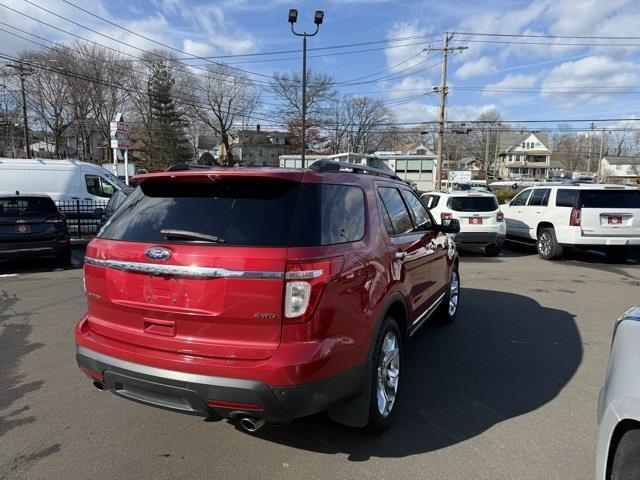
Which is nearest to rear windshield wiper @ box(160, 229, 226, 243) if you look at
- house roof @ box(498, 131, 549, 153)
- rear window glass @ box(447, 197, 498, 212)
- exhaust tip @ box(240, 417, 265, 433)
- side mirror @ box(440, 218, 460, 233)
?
exhaust tip @ box(240, 417, 265, 433)

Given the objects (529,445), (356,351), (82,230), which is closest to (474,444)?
(529,445)

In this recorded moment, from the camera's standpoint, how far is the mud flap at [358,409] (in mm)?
2941

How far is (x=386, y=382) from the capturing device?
11.1 feet

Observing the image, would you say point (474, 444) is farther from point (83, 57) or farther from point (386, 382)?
point (83, 57)

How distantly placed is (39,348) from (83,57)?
54.1 metres

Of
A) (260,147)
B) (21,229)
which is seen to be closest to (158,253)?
(21,229)

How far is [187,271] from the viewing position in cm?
260

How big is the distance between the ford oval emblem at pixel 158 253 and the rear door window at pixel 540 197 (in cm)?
1170

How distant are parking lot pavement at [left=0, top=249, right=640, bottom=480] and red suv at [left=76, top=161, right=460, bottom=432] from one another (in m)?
0.39

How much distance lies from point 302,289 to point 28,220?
8647 millimetres

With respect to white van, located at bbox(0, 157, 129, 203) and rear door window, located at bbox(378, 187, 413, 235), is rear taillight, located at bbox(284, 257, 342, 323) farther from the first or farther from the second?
white van, located at bbox(0, 157, 129, 203)

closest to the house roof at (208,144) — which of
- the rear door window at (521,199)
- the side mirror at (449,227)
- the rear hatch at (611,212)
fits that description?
the rear door window at (521,199)

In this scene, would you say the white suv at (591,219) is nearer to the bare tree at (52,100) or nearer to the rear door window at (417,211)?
the rear door window at (417,211)

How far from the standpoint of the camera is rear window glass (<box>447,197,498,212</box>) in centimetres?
1228
